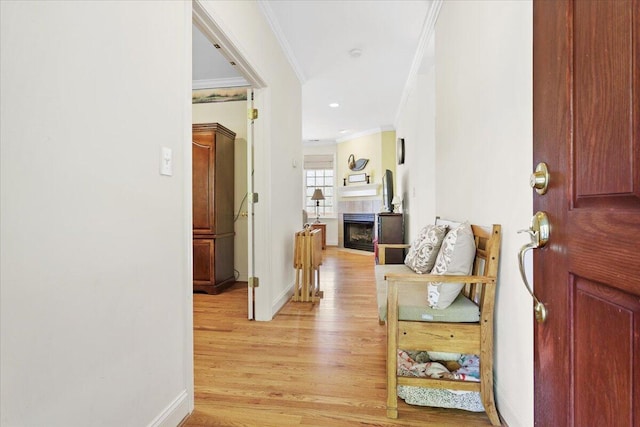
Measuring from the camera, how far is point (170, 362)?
1.33 m

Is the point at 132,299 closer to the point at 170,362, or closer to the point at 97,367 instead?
the point at 97,367

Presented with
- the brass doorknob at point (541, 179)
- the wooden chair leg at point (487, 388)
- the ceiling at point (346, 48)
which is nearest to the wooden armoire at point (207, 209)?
the ceiling at point (346, 48)

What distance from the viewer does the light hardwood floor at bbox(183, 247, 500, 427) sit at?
1441mm

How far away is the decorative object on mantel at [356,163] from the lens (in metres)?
6.94

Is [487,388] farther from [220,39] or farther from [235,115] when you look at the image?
[235,115]

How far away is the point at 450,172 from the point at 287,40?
2.02m

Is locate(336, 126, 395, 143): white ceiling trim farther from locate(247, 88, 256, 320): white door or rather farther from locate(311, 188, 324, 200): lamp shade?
locate(247, 88, 256, 320): white door

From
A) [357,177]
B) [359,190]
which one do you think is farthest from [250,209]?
[357,177]

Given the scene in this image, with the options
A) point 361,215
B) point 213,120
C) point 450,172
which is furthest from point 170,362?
point 361,215

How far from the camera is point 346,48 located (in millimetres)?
3260

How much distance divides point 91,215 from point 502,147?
162 cm

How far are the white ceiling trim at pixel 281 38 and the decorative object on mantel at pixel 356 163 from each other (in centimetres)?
328

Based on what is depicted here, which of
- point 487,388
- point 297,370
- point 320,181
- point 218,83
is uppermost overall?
point 218,83

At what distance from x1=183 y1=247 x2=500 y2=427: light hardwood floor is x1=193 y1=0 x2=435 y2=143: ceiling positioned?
2.56 m
